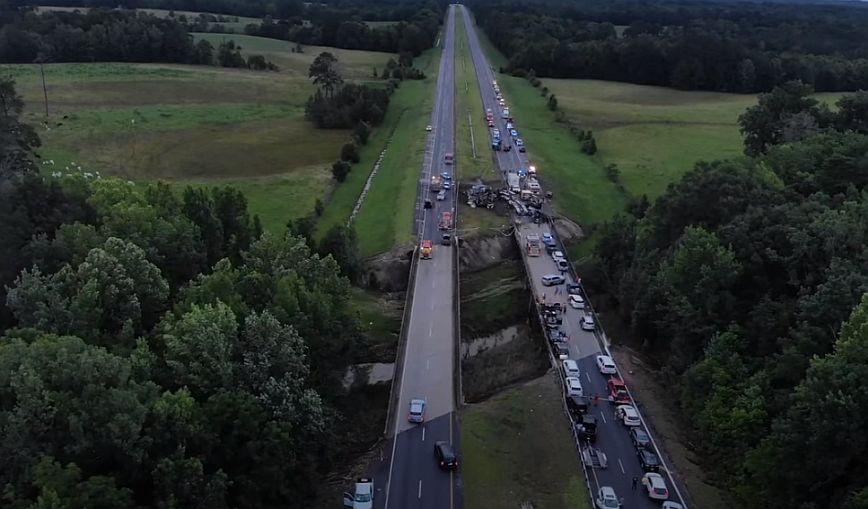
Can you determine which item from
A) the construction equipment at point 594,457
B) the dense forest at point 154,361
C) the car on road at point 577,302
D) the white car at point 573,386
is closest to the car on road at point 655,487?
the construction equipment at point 594,457

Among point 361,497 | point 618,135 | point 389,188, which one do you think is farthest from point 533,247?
point 618,135

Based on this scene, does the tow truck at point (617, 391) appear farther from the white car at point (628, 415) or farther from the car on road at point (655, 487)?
the car on road at point (655, 487)

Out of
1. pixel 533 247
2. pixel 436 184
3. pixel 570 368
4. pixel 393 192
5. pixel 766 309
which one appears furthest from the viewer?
pixel 436 184

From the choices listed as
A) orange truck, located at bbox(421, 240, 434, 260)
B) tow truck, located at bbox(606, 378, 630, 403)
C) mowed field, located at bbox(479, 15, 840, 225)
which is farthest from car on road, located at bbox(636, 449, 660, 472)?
mowed field, located at bbox(479, 15, 840, 225)

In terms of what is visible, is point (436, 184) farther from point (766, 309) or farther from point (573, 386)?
point (766, 309)

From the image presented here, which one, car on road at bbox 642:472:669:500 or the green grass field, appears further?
the green grass field

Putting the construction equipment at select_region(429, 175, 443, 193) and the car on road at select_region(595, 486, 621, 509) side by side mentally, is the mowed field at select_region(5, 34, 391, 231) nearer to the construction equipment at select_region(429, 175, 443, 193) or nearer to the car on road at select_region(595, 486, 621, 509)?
the construction equipment at select_region(429, 175, 443, 193)

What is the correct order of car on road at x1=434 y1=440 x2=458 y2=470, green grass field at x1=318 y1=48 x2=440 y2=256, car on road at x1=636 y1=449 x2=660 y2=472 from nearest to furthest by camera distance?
car on road at x1=434 y1=440 x2=458 y2=470
car on road at x1=636 y1=449 x2=660 y2=472
green grass field at x1=318 y1=48 x2=440 y2=256
